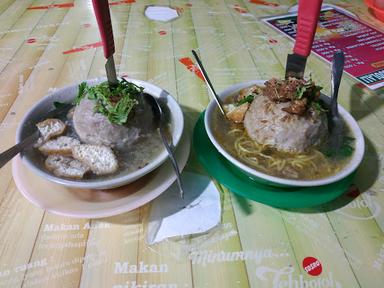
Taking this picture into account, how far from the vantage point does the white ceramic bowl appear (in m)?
0.90

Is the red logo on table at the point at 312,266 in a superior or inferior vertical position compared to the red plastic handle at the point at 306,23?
inferior

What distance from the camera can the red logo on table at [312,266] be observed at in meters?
0.88

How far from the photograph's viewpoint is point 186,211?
3.37 ft

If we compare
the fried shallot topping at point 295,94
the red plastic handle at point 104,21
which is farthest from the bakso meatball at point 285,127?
the red plastic handle at point 104,21

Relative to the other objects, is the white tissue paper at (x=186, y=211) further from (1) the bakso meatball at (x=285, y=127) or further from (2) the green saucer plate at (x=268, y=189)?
(1) the bakso meatball at (x=285, y=127)

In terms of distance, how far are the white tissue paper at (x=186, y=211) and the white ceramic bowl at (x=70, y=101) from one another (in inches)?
5.9

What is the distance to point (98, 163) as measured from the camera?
0.98 metres

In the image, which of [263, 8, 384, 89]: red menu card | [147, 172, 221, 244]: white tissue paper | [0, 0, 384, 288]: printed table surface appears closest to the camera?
[0, 0, 384, 288]: printed table surface

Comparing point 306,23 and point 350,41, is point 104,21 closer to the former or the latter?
point 306,23

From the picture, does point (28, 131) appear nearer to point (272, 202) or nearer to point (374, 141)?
point (272, 202)

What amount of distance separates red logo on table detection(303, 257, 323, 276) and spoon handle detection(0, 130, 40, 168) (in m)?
0.88

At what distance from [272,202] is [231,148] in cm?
23

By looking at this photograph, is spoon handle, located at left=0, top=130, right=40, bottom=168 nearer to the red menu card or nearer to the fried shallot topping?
the fried shallot topping

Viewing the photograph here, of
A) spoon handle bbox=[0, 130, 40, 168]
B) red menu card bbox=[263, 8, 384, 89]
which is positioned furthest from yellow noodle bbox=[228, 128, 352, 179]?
red menu card bbox=[263, 8, 384, 89]
